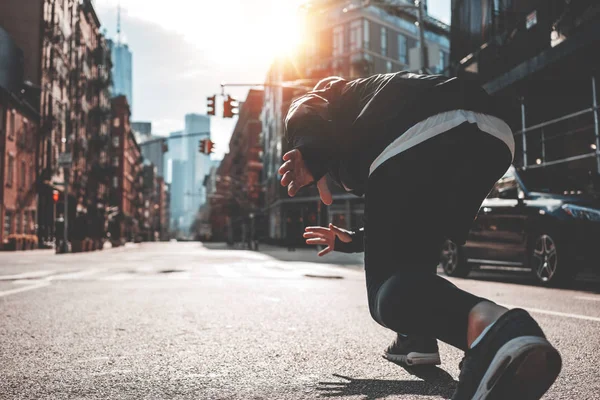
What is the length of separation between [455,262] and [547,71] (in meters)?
8.74

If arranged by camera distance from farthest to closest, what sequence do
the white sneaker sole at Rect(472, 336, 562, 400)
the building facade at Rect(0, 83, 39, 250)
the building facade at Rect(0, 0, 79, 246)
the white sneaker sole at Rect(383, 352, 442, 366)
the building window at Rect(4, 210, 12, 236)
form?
the building facade at Rect(0, 0, 79, 246) → the building window at Rect(4, 210, 12, 236) → the building facade at Rect(0, 83, 39, 250) → the white sneaker sole at Rect(383, 352, 442, 366) → the white sneaker sole at Rect(472, 336, 562, 400)

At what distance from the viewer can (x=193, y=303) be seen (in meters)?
6.43

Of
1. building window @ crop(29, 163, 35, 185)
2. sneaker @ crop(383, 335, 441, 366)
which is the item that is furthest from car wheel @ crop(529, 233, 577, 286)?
building window @ crop(29, 163, 35, 185)

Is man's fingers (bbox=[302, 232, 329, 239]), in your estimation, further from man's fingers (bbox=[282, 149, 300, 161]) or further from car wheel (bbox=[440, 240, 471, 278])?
car wheel (bbox=[440, 240, 471, 278])

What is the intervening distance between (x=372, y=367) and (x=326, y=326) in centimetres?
160

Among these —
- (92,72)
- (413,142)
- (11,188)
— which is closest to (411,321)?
(413,142)

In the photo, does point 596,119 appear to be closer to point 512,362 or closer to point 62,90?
point 512,362

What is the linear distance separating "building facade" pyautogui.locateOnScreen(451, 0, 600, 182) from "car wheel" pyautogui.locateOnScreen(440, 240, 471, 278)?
18.5 ft

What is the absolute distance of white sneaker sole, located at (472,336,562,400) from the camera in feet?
4.58

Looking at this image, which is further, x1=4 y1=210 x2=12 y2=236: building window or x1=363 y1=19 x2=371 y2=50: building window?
x1=363 y1=19 x2=371 y2=50: building window

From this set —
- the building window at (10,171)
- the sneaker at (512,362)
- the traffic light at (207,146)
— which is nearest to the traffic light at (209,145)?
the traffic light at (207,146)

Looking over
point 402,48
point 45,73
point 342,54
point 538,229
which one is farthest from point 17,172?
point 538,229

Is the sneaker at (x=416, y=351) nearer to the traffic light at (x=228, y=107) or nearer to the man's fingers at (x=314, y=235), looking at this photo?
the man's fingers at (x=314, y=235)

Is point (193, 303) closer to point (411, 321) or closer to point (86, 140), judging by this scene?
point (411, 321)
